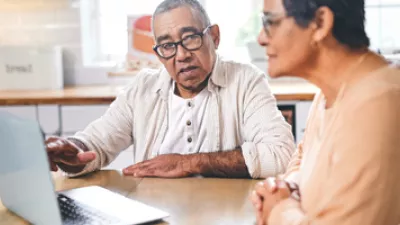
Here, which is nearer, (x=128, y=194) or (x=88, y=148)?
(x=128, y=194)

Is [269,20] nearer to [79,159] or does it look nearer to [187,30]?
[79,159]

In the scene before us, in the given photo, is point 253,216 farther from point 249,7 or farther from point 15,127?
point 249,7

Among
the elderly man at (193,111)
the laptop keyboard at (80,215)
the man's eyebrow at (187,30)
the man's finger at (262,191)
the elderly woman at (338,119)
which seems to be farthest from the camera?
the man's eyebrow at (187,30)

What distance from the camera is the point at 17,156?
3.77 ft

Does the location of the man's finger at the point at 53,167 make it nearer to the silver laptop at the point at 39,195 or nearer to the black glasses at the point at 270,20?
the silver laptop at the point at 39,195

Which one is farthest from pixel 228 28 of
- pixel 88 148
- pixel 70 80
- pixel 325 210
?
pixel 325 210

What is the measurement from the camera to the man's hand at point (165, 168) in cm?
161

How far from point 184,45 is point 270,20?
987 millimetres

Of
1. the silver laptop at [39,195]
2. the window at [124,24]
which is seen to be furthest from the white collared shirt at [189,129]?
the window at [124,24]

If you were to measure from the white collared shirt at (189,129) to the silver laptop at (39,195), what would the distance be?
0.59 m

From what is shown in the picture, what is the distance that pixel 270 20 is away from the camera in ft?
3.01

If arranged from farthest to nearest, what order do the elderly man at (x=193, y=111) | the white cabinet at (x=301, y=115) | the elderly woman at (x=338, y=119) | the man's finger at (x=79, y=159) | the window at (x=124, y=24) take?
the window at (x=124, y=24), the white cabinet at (x=301, y=115), the elderly man at (x=193, y=111), the man's finger at (x=79, y=159), the elderly woman at (x=338, y=119)

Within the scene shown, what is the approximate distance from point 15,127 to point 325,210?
0.62 meters

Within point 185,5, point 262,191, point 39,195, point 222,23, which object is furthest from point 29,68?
point 262,191
